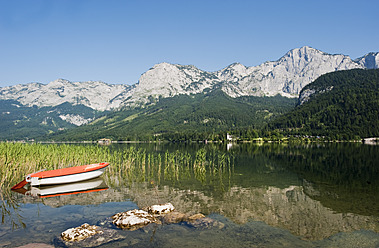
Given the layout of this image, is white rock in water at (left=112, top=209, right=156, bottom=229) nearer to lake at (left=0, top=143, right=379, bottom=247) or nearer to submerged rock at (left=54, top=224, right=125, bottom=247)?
lake at (left=0, top=143, right=379, bottom=247)

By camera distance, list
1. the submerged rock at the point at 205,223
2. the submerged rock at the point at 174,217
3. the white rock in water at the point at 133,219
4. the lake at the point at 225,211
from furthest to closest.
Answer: the submerged rock at the point at 174,217
the submerged rock at the point at 205,223
the white rock in water at the point at 133,219
the lake at the point at 225,211

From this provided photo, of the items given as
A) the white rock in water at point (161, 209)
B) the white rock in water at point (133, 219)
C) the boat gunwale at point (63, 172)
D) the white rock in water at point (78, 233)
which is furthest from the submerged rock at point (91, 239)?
the boat gunwale at point (63, 172)

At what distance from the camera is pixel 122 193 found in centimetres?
3438

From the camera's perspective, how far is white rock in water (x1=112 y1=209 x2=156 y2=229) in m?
20.7

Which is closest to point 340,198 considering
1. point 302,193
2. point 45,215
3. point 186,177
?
point 302,193

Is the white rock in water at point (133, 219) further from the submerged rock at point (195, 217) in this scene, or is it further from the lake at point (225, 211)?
the submerged rock at point (195, 217)

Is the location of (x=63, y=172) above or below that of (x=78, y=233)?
above

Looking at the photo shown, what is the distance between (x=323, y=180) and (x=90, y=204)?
37.2 m

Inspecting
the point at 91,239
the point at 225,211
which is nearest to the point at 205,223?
the point at 225,211

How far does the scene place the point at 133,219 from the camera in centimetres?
2122

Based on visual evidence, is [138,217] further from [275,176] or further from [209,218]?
[275,176]

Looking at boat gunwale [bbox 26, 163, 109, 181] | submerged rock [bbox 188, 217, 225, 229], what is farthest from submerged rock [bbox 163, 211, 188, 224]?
boat gunwale [bbox 26, 163, 109, 181]

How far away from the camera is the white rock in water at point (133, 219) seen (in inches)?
814

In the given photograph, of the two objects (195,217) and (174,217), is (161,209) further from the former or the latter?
(195,217)
